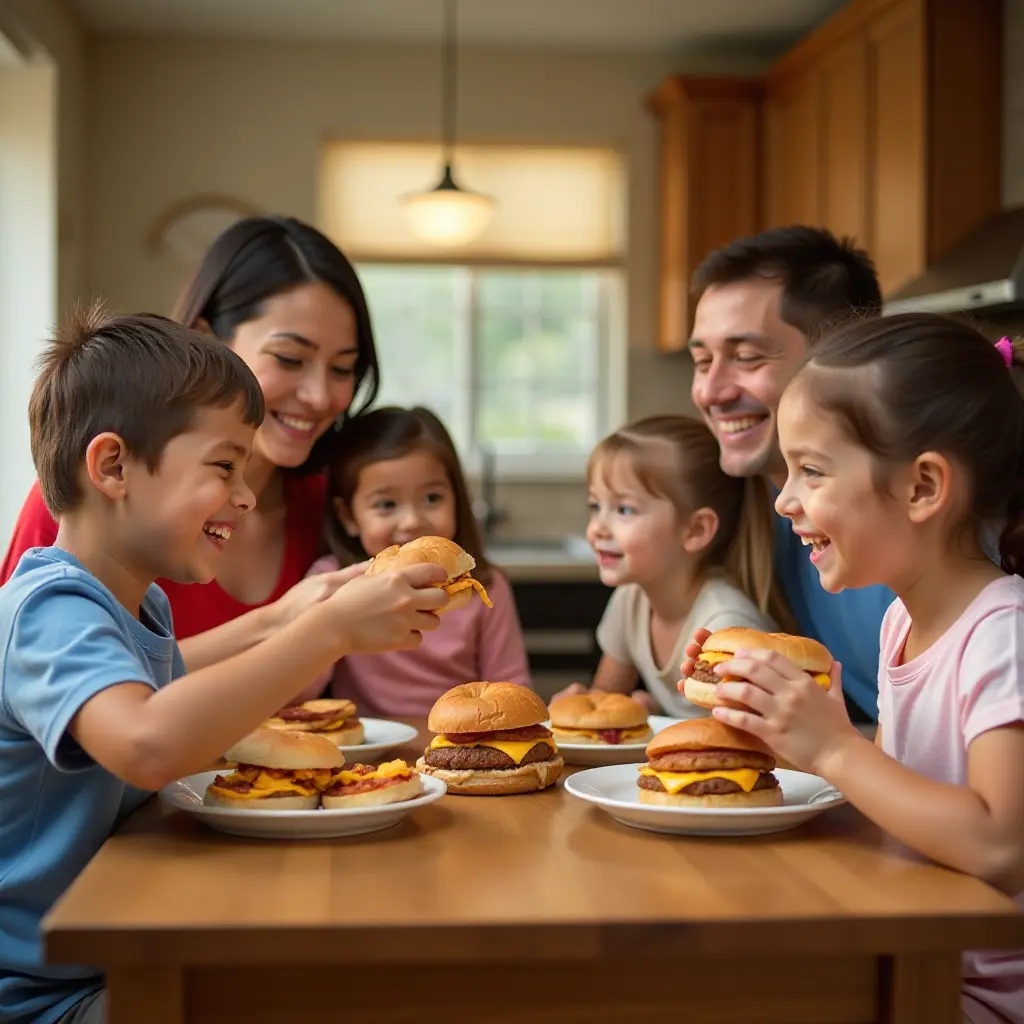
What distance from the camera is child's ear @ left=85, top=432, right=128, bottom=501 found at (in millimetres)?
1396

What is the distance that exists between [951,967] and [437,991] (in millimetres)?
406

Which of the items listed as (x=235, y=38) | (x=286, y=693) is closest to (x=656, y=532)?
(x=286, y=693)

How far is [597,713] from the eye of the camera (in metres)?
1.70

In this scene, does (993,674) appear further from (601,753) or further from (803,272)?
(803,272)

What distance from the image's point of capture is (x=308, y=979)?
3.29ft

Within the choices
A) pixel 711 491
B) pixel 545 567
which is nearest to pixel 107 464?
pixel 711 491

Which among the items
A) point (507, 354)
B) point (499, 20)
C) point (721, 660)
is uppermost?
point (499, 20)

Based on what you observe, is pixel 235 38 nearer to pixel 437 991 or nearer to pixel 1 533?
pixel 1 533

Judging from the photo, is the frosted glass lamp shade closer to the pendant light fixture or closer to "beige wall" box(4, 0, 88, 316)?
the pendant light fixture

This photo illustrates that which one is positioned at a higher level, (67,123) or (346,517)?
(67,123)

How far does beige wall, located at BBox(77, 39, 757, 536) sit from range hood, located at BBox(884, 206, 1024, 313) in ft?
6.09

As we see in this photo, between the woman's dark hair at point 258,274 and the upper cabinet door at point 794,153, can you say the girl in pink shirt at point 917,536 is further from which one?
the upper cabinet door at point 794,153

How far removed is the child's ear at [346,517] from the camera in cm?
252

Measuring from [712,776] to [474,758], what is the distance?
1.03 ft
